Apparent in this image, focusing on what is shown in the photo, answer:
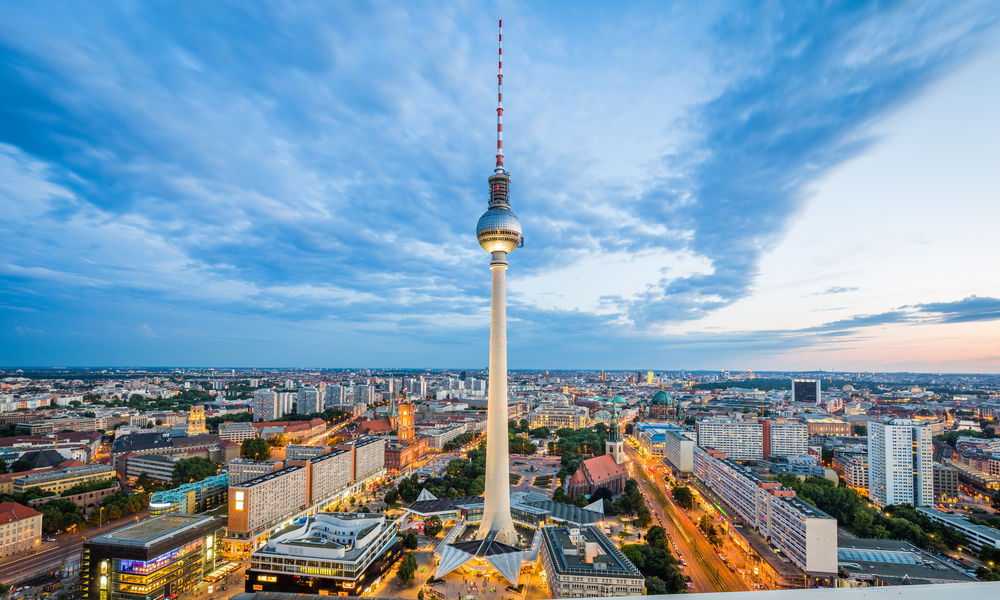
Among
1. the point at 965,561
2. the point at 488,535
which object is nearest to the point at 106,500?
the point at 488,535

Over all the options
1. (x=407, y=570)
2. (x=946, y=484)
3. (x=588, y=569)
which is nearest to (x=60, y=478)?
(x=407, y=570)

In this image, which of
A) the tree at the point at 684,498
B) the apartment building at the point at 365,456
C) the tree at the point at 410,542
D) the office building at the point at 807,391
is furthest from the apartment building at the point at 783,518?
the office building at the point at 807,391

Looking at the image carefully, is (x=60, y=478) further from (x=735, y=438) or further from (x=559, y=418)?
(x=735, y=438)

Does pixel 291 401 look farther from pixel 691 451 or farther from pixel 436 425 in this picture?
pixel 691 451

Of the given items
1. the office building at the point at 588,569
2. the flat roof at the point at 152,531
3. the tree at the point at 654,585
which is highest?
the flat roof at the point at 152,531

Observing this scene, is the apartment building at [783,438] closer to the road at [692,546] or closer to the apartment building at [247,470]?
the road at [692,546]

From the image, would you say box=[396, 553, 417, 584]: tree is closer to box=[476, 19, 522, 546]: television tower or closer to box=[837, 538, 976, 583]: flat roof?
box=[476, 19, 522, 546]: television tower

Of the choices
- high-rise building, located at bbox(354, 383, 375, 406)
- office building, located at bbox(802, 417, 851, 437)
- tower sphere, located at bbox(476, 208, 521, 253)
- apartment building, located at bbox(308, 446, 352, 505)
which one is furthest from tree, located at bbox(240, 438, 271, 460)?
office building, located at bbox(802, 417, 851, 437)

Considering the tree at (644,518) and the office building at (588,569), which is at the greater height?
the office building at (588,569)
